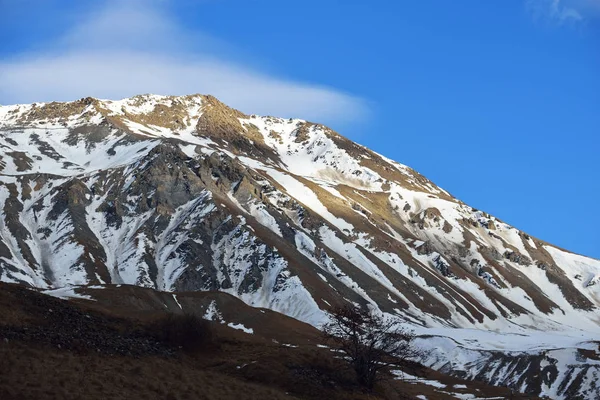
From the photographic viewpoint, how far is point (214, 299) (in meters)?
147

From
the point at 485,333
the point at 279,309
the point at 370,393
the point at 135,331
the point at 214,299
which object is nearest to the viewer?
the point at 370,393

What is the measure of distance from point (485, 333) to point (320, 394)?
13764cm

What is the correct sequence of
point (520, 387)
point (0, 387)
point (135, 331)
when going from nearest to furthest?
point (0, 387)
point (135, 331)
point (520, 387)

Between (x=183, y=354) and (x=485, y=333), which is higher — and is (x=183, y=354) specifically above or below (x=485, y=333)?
below

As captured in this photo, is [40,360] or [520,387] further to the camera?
[520,387]

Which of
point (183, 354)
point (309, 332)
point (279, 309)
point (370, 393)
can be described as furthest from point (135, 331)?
point (279, 309)

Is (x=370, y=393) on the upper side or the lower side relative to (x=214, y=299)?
lower

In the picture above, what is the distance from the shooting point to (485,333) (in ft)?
589

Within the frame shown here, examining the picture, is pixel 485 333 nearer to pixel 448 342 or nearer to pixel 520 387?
pixel 448 342

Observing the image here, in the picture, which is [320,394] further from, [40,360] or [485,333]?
[485,333]

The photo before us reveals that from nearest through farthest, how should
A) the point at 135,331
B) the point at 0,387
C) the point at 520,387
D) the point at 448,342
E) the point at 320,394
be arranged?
the point at 0,387
the point at 320,394
the point at 135,331
the point at 520,387
the point at 448,342

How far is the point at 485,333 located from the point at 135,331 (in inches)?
5382

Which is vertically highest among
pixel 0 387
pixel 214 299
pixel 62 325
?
pixel 214 299

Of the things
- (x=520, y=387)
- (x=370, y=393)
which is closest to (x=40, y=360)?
(x=370, y=393)
